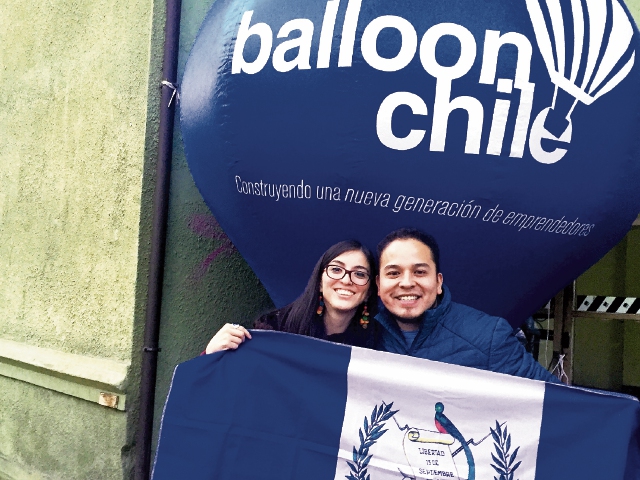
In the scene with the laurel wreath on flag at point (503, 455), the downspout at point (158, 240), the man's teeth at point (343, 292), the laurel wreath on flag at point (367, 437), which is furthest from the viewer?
the downspout at point (158, 240)

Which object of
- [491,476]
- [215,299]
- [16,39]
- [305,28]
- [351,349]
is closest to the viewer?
[491,476]

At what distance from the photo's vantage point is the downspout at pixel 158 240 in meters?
4.08

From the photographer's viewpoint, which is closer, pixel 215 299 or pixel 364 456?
pixel 364 456

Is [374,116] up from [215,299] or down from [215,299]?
up

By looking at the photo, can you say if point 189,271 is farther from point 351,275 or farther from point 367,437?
point 367,437

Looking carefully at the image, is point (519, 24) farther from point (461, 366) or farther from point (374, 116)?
point (461, 366)

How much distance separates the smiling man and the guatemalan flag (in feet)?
0.36

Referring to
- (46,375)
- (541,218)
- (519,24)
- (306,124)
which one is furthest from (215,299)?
(519,24)

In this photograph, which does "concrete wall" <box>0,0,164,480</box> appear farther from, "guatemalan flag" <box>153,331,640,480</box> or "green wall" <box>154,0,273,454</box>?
"guatemalan flag" <box>153,331,640,480</box>

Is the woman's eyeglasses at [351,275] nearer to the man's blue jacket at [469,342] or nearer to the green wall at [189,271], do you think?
the man's blue jacket at [469,342]

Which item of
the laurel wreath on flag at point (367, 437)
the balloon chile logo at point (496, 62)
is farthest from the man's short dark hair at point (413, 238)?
the laurel wreath on flag at point (367, 437)

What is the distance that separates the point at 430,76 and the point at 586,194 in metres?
0.85

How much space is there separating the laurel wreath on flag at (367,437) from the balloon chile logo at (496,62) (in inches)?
40.0

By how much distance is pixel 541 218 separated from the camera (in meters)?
2.99
